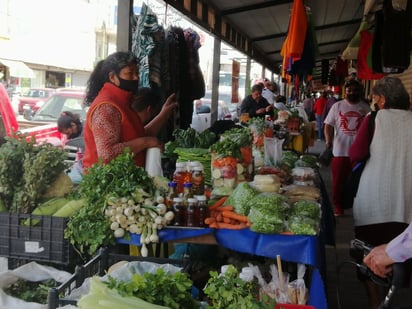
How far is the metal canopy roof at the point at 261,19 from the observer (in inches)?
344

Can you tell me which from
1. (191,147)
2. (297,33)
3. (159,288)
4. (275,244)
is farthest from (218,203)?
(297,33)

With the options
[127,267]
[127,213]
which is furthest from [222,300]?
[127,213]

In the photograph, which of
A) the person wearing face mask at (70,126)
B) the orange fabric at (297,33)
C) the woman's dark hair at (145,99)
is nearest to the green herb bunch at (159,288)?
the woman's dark hair at (145,99)

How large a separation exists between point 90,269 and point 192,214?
27.8 inches

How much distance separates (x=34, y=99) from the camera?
971 cm

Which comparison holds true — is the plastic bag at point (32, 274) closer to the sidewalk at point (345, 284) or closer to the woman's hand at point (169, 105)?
the sidewalk at point (345, 284)

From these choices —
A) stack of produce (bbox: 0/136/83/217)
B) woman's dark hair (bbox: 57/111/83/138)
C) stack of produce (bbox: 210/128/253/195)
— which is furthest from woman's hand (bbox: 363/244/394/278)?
woman's dark hair (bbox: 57/111/83/138)

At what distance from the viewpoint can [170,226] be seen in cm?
313

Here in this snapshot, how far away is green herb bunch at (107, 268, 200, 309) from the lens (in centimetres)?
190

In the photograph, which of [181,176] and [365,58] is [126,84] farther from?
[365,58]

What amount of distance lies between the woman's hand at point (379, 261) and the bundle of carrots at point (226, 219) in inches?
35.4

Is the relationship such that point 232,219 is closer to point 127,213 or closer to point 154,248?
point 127,213

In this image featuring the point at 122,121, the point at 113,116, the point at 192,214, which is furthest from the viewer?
the point at 122,121

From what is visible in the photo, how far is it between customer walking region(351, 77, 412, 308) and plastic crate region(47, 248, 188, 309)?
2115mm
